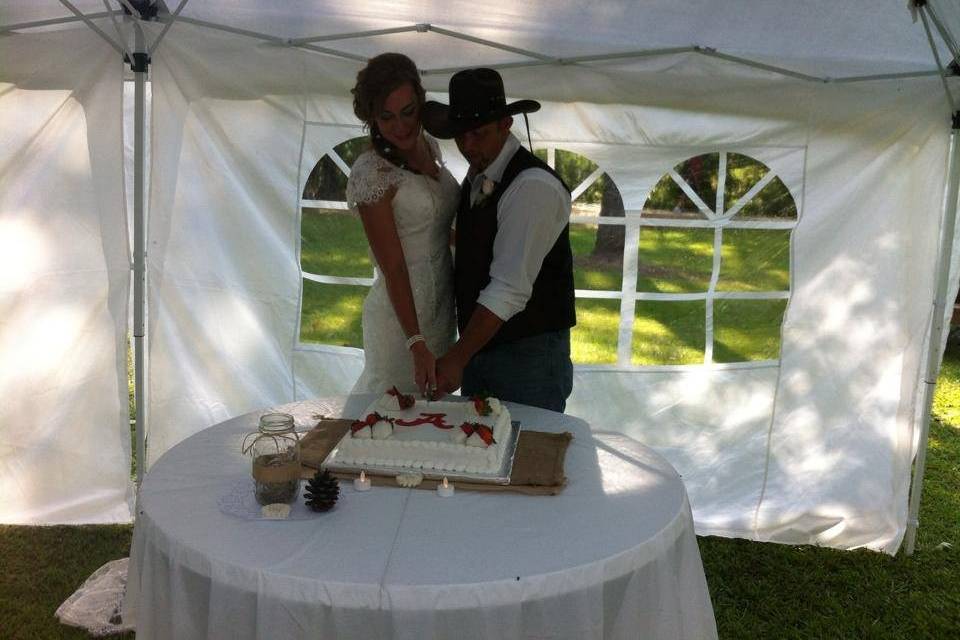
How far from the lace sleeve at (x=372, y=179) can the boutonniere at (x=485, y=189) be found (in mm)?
201

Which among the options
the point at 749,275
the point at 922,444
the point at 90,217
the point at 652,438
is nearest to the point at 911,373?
the point at 922,444

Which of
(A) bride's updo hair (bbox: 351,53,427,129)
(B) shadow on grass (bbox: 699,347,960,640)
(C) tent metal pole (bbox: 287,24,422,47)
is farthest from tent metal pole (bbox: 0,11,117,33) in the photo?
(B) shadow on grass (bbox: 699,347,960,640)

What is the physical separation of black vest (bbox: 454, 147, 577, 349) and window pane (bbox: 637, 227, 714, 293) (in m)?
1.32

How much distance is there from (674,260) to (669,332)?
0.98 feet

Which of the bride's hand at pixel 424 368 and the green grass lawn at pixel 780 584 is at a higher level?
the bride's hand at pixel 424 368

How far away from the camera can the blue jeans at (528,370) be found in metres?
2.11

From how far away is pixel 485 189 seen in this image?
2.00 metres

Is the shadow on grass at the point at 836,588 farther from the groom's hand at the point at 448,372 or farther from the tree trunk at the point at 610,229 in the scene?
the groom's hand at the point at 448,372

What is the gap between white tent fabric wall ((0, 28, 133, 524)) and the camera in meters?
2.97

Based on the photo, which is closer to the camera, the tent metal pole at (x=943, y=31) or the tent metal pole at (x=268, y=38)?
the tent metal pole at (x=943, y=31)

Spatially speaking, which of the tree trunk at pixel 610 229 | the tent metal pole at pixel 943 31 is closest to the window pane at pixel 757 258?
the tree trunk at pixel 610 229

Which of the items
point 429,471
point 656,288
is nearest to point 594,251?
point 656,288

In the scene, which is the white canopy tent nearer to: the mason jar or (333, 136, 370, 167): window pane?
(333, 136, 370, 167): window pane

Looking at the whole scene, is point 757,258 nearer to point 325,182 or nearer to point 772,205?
point 772,205
